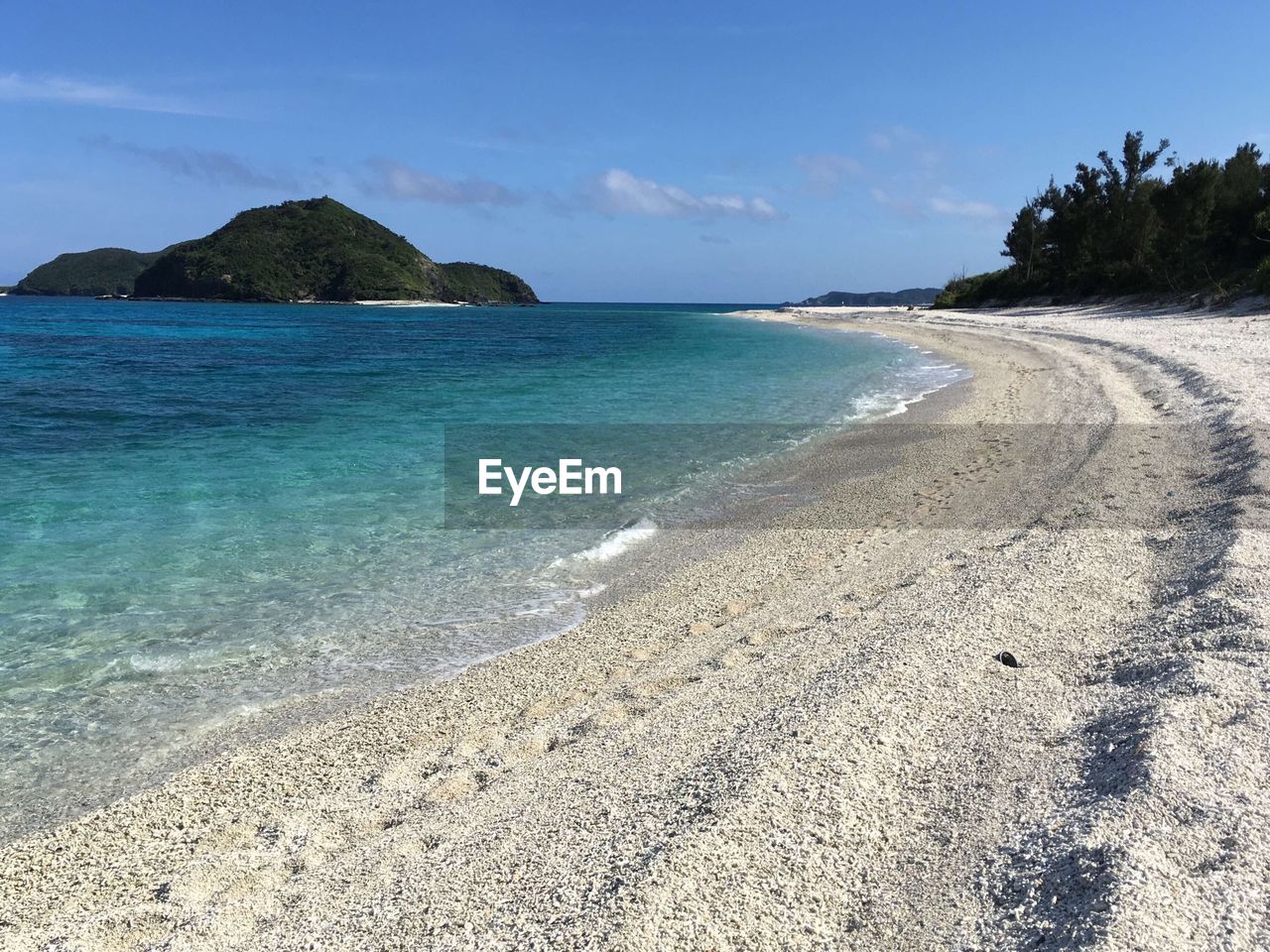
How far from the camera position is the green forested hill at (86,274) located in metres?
174

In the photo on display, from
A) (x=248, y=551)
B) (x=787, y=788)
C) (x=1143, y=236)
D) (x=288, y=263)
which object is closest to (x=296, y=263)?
(x=288, y=263)

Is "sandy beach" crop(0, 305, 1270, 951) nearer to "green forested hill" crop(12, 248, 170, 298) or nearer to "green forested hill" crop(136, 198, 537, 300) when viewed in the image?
"green forested hill" crop(136, 198, 537, 300)

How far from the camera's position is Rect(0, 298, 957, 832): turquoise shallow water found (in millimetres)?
5031

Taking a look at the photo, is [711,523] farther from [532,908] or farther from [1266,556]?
[532,908]

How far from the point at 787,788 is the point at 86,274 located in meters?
221

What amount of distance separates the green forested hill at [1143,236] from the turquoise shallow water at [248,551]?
960 inches

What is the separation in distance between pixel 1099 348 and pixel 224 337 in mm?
45025

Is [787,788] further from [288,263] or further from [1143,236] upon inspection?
[288,263]

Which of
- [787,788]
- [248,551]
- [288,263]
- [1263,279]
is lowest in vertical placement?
[248,551]

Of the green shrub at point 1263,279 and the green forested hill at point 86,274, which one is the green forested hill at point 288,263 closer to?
the green forested hill at point 86,274

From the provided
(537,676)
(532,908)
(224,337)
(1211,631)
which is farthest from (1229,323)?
(224,337)

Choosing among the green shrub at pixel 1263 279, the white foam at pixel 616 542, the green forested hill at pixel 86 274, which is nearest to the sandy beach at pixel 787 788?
the white foam at pixel 616 542

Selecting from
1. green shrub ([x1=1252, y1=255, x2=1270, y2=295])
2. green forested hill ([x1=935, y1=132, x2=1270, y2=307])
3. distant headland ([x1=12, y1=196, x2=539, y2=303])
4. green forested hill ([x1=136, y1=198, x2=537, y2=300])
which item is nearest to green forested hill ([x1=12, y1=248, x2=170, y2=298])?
distant headland ([x1=12, y1=196, x2=539, y2=303])

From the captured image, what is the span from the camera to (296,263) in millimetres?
135125
